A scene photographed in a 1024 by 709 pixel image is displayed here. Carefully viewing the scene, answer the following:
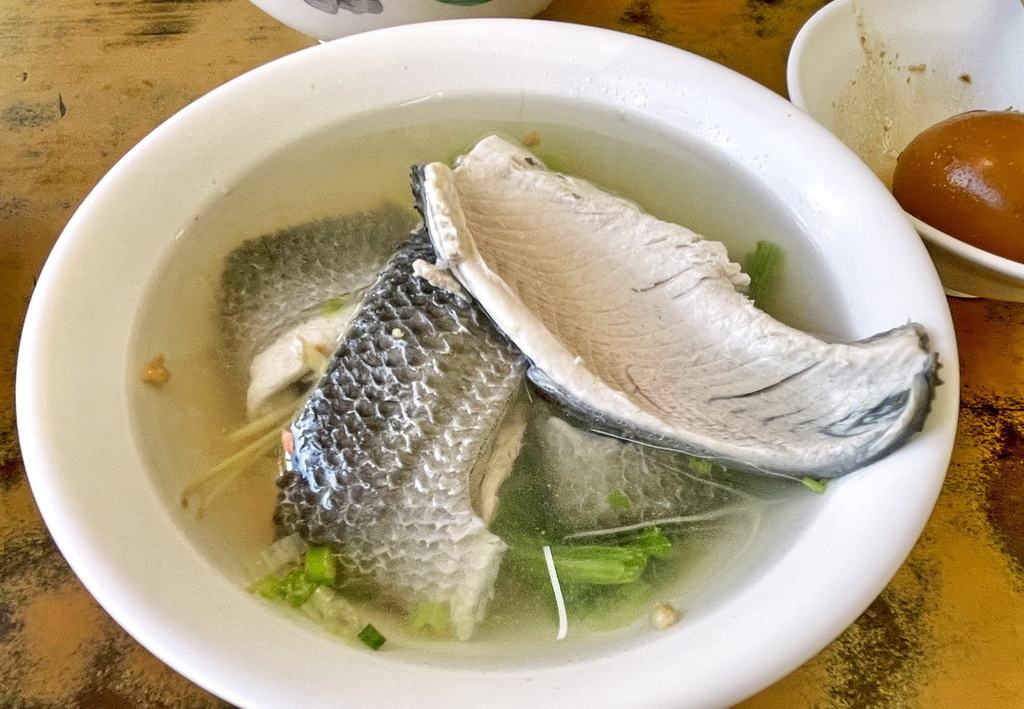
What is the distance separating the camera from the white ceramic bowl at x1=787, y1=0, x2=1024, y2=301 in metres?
1.17

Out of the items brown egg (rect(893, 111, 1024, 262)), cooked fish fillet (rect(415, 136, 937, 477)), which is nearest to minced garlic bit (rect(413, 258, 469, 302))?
cooked fish fillet (rect(415, 136, 937, 477))

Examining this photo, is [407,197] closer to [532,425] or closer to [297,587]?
→ [532,425]

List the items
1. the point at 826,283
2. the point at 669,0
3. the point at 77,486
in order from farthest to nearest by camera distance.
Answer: the point at 669,0 < the point at 826,283 < the point at 77,486

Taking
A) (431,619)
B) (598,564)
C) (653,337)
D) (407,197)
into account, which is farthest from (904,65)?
(431,619)

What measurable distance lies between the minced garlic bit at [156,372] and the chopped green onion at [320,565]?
0.27 m

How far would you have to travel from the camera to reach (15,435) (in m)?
0.90

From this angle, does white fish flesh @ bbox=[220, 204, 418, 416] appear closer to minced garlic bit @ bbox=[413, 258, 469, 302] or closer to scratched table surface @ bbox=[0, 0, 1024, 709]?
minced garlic bit @ bbox=[413, 258, 469, 302]

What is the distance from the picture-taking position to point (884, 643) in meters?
0.79

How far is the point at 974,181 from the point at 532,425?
71cm

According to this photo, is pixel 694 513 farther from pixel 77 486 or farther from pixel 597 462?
pixel 77 486

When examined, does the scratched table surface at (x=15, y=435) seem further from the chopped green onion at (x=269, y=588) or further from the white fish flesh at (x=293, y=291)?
the white fish flesh at (x=293, y=291)

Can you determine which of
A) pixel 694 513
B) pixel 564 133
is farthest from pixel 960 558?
pixel 564 133

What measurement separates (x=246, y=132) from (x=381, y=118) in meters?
0.19

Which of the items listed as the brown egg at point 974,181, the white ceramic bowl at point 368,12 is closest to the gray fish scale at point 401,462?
the white ceramic bowl at point 368,12
